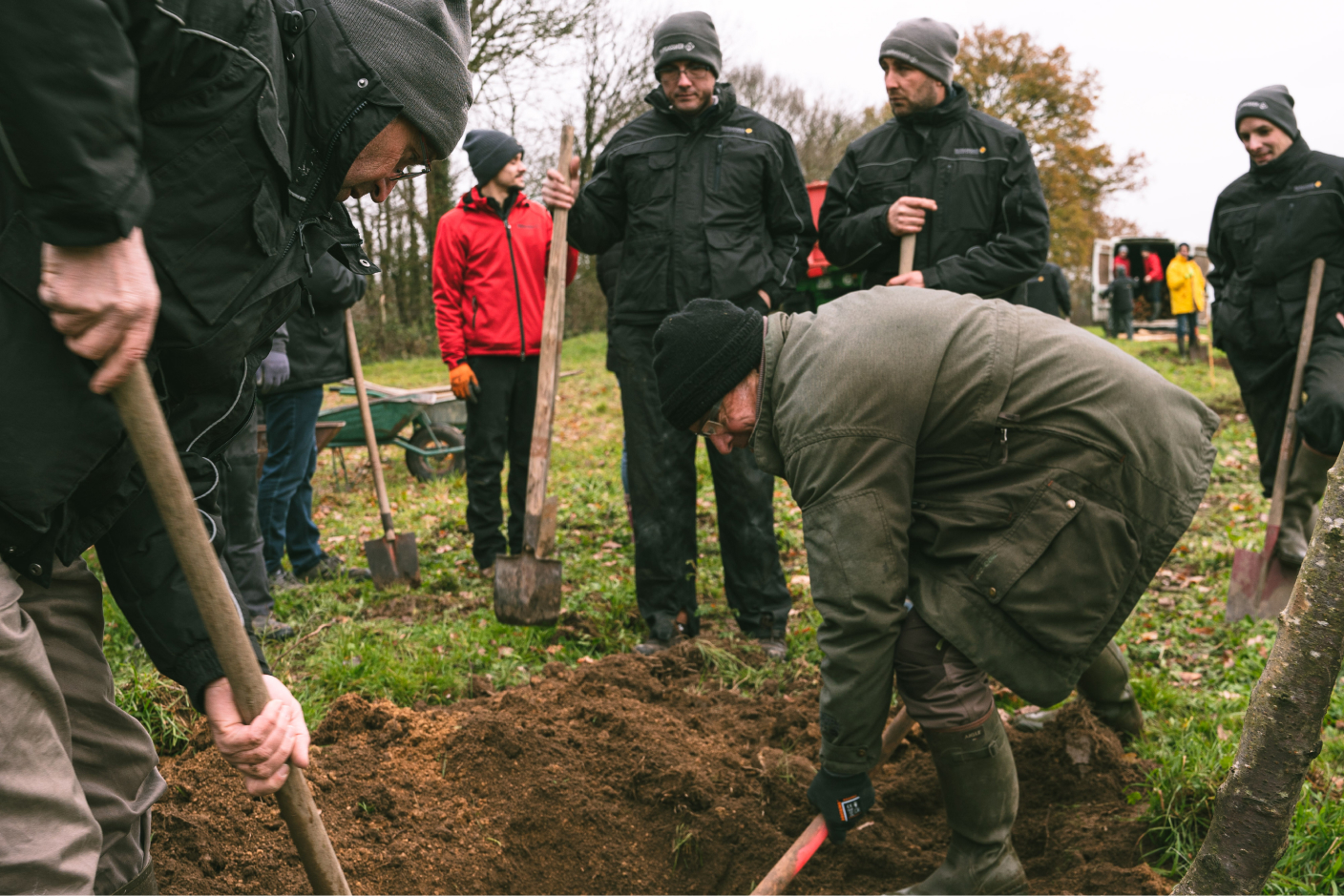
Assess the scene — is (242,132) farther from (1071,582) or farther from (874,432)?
(1071,582)

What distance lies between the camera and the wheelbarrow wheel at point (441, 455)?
8.68 metres

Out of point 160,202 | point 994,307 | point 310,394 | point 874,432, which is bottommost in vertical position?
point 310,394

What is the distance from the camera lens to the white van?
22391 mm

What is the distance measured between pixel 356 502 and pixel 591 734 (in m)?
4.99

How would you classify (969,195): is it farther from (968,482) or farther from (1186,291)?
(1186,291)

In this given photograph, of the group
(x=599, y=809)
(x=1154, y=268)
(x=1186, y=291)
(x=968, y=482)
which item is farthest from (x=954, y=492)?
(x=1154, y=268)

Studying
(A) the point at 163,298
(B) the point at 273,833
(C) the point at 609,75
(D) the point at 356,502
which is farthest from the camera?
(C) the point at 609,75

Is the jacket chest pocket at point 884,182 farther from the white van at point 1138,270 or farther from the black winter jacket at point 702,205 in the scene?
the white van at point 1138,270

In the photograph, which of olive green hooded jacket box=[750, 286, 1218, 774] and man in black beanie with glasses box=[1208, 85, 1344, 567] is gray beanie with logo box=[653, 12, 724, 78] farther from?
man in black beanie with glasses box=[1208, 85, 1344, 567]

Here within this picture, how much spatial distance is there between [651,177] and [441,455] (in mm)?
5183

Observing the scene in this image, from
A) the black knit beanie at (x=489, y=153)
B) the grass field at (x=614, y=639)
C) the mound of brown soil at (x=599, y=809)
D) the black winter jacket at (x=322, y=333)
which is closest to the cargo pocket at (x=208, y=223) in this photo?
the mound of brown soil at (x=599, y=809)

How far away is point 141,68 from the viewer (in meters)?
1.24

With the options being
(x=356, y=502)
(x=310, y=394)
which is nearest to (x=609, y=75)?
(x=356, y=502)

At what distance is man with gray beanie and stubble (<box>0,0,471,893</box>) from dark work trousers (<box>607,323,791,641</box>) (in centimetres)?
261
